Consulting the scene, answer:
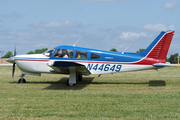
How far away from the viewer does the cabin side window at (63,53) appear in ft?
36.0

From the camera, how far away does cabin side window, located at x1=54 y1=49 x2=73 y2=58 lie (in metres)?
11.0

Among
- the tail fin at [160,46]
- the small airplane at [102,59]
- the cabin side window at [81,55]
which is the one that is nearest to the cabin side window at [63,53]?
the small airplane at [102,59]

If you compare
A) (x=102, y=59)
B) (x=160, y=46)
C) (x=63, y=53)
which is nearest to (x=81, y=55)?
(x=63, y=53)

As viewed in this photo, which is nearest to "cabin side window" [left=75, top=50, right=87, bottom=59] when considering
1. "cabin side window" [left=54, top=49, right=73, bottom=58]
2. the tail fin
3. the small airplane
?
the small airplane

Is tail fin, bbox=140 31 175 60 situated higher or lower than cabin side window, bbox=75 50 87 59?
higher

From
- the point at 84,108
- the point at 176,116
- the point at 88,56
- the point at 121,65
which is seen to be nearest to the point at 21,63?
the point at 88,56

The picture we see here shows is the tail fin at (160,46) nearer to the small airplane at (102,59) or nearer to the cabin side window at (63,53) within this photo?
the small airplane at (102,59)

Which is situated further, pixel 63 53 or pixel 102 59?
pixel 102 59

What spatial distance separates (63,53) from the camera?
1098cm

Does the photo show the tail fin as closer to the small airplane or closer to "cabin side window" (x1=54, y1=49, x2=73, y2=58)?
the small airplane

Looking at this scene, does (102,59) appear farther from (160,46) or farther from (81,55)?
(160,46)

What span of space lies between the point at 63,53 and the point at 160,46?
5032mm

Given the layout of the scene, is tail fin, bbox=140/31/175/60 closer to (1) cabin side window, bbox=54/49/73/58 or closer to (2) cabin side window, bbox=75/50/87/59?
(2) cabin side window, bbox=75/50/87/59

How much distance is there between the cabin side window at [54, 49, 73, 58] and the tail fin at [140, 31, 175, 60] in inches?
150
